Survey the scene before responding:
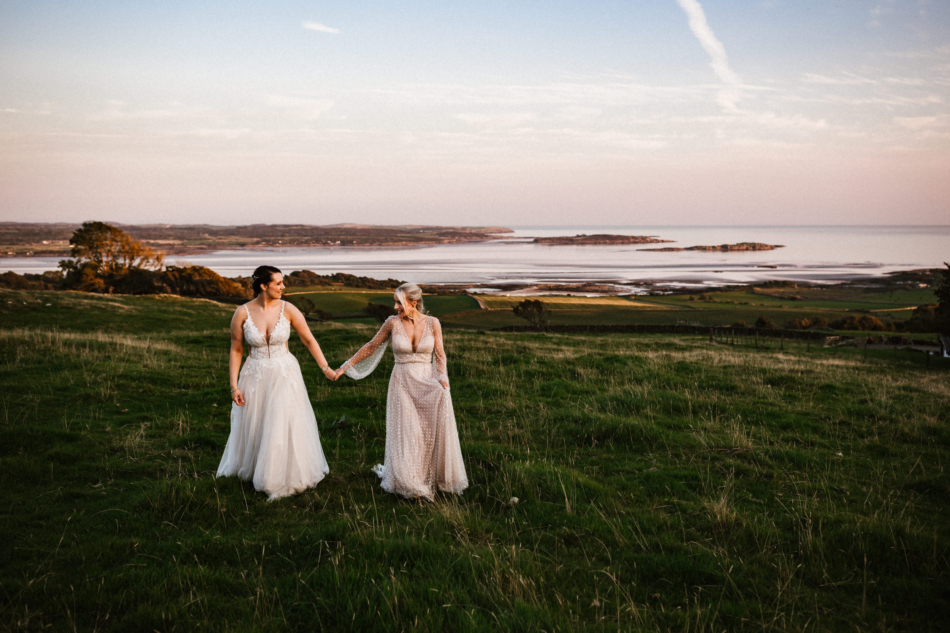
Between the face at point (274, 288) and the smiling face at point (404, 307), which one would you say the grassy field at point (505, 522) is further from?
the face at point (274, 288)

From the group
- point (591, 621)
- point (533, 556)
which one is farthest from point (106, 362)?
point (591, 621)

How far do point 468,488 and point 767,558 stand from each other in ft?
11.3

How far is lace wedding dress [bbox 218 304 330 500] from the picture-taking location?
6805 millimetres

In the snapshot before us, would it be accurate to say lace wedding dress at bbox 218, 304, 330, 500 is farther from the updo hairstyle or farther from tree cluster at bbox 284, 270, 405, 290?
tree cluster at bbox 284, 270, 405, 290

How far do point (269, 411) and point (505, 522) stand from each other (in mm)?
3270

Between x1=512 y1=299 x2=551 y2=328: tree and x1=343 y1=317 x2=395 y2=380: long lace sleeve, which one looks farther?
x1=512 y1=299 x2=551 y2=328: tree

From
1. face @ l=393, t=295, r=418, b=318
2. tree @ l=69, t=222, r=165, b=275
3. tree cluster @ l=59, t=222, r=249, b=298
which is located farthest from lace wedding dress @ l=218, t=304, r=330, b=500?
tree @ l=69, t=222, r=165, b=275

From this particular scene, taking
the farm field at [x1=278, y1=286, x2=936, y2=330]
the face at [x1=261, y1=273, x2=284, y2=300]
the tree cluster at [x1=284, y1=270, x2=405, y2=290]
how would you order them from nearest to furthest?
the face at [x1=261, y1=273, x2=284, y2=300], the farm field at [x1=278, y1=286, x2=936, y2=330], the tree cluster at [x1=284, y1=270, x2=405, y2=290]

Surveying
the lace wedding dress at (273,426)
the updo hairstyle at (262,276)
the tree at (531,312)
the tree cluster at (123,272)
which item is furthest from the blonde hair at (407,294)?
the tree cluster at (123,272)

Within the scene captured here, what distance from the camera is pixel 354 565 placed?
4766mm

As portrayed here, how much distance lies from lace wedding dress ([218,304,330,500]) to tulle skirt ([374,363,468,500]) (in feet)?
3.52

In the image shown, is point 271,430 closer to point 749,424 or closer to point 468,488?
point 468,488

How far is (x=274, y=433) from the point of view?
6832 millimetres

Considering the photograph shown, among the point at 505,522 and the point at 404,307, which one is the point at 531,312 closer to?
the point at 404,307
